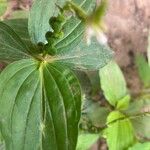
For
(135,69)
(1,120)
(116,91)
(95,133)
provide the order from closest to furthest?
(1,120) < (95,133) < (116,91) < (135,69)

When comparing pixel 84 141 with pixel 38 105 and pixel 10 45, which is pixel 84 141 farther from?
pixel 10 45

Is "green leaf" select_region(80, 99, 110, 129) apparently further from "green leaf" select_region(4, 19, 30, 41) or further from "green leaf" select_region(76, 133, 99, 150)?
"green leaf" select_region(4, 19, 30, 41)

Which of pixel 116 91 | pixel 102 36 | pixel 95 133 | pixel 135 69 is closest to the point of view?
pixel 102 36

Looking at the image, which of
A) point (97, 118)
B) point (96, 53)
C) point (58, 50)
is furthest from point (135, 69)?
point (58, 50)

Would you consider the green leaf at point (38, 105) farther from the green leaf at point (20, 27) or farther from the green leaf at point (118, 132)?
the green leaf at point (118, 132)

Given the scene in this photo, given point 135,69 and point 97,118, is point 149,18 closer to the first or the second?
point 135,69

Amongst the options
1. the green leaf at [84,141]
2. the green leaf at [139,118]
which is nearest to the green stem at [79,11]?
the green leaf at [84,141]
